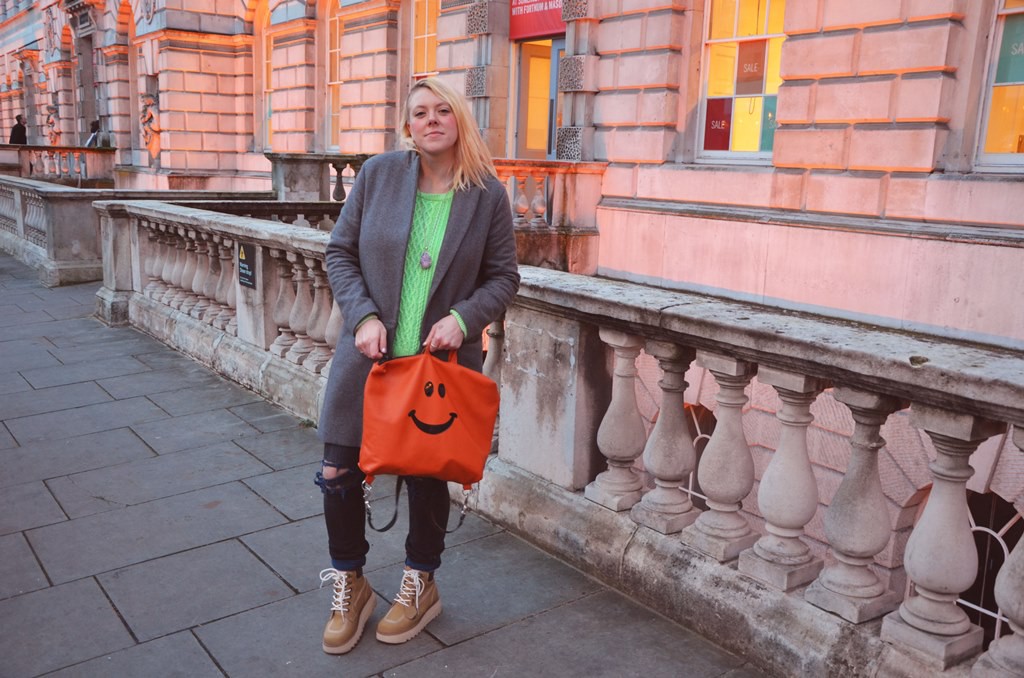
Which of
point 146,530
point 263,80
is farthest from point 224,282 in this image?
point 263,80

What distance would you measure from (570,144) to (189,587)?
428 inches

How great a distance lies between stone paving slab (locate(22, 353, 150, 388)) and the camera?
6.31 meters

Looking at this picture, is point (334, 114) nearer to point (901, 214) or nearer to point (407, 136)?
point (901, 214)

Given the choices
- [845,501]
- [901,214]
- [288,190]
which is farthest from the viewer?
[288,190]

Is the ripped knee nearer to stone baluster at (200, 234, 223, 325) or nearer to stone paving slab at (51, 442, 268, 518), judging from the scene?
stone paving slab at (51, 442, 268, 518)

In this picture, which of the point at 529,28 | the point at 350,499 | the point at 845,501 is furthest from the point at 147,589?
the point at 529,28

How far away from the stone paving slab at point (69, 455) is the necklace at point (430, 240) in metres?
2.68

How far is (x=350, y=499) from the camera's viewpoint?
290cm

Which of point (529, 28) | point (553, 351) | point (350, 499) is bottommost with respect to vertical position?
point (350, 499)

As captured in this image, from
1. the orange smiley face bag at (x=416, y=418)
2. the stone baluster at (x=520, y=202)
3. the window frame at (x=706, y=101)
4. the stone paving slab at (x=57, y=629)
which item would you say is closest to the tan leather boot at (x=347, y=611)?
the orange smiley face bag at (x=416, y=418)

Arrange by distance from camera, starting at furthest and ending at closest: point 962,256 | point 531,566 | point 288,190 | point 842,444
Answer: point 288,190 → point 962,256 → point 842,444 → point 531,566

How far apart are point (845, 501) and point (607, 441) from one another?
986mm

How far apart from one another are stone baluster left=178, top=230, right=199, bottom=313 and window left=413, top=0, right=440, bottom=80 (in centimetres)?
1074

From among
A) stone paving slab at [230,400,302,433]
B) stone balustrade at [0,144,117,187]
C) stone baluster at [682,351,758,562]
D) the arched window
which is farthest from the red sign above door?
stone balustrade at [0,144,117,187]
